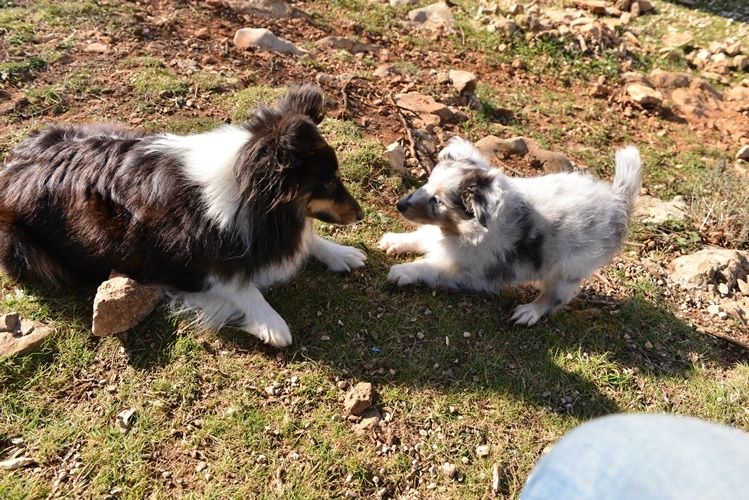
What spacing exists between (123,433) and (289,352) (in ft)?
3.36

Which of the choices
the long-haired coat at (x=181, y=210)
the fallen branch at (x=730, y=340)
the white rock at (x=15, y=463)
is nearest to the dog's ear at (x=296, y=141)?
the long-haired coat at (x=181, y=210)

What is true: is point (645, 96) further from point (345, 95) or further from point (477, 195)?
point (477, 195)

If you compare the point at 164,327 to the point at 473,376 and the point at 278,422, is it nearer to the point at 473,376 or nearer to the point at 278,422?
the point at 278,422

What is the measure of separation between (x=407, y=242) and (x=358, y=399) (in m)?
1.44

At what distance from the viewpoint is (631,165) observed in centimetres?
357

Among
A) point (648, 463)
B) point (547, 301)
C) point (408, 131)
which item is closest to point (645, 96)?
point (408, 131)

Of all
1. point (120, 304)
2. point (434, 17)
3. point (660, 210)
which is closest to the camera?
point (120, 304)

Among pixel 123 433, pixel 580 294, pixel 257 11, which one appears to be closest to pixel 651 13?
pixel 257 11

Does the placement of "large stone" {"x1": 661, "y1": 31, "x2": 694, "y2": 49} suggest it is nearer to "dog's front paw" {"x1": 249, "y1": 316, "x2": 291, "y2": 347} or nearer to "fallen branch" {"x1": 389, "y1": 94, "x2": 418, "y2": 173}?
"fallen branch" {"x1": 389, "y1": 94, "x2": 418, "y2": 173}

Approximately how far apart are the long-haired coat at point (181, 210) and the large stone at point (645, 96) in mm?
5326

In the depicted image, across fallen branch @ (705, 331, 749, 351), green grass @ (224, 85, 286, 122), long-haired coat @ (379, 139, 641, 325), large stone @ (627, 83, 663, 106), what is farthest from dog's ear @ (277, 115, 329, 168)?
large stone @ (627, 83, 663, 106)

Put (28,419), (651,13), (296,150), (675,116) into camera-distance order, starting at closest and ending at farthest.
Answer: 1. (296,150)
2. (28,419)
3. (675,116)
4. (651,13)

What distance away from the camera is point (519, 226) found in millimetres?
3379

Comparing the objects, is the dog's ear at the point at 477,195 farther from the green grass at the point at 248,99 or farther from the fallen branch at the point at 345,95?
the green grass at the point at 248,99
